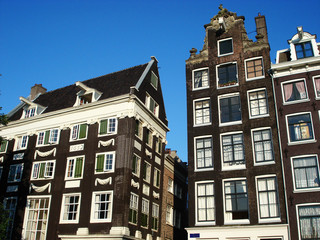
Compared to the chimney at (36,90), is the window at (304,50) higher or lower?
lower

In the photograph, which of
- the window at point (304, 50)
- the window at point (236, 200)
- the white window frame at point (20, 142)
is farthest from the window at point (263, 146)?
the white window frame at point (20, 142)

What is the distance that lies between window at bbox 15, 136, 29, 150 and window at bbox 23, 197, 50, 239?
6706 millimetres

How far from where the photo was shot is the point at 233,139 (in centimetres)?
2572

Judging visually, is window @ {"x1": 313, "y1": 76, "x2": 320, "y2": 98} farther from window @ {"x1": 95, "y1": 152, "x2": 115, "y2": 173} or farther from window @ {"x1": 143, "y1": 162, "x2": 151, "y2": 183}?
window @ {"x1": 95, "y1": 152, "x2": 115, "y2": 173}

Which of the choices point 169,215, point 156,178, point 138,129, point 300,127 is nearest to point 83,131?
point 138,129

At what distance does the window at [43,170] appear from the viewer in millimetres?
33969

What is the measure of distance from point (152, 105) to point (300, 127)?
55.7ft

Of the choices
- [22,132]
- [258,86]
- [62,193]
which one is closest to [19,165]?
[22,132]

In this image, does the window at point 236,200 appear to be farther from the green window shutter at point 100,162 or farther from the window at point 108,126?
the window at point 108,126

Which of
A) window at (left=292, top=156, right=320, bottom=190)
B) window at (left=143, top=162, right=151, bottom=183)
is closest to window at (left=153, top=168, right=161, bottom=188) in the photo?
window at (left=143, top=162, right=151, bottom=183)

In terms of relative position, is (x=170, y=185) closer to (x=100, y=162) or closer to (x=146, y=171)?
(x=146, y=171)

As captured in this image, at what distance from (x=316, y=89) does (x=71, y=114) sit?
23.5 meters

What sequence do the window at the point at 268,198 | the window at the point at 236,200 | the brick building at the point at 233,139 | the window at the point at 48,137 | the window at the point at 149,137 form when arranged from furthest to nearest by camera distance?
the window at the point at 48,137
the window at the point at 149,137
the window at the point at 236,200
the brick building at the point at 233,139
the window at the point at 268,198

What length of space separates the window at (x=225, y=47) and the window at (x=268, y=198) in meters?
11.2
